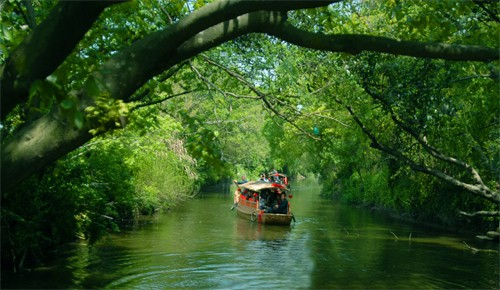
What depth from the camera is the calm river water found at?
14.2m

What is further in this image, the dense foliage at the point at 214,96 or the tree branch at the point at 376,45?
the tree branch at the point at 376,45

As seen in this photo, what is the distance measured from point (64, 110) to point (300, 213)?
32.1m

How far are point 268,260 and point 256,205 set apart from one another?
11873 millimetres

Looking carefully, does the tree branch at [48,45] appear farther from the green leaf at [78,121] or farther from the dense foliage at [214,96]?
the green leaf at [78,121]

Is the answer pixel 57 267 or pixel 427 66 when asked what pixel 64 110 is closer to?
pixel 57 267

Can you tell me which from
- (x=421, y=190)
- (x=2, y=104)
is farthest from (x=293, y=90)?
(x=421, y=190)

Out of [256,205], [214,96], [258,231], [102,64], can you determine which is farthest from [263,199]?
[102,64]

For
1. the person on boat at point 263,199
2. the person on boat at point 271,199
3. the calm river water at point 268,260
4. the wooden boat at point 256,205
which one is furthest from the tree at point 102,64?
the person on boat at point 271,199

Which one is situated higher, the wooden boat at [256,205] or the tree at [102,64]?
the tree at [102,64]

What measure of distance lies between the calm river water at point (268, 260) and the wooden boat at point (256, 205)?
1.89 ft

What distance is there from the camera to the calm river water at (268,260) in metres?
14.2

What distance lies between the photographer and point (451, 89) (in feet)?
68.3

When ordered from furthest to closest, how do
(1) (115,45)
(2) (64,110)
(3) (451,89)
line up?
(3) (451,89) → (1) (115,45) → (2) (64,110)

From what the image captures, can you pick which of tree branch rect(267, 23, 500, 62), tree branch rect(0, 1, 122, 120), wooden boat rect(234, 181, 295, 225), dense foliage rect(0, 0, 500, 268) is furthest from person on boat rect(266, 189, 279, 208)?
tree branch rect(0, 1, 122, 120)
